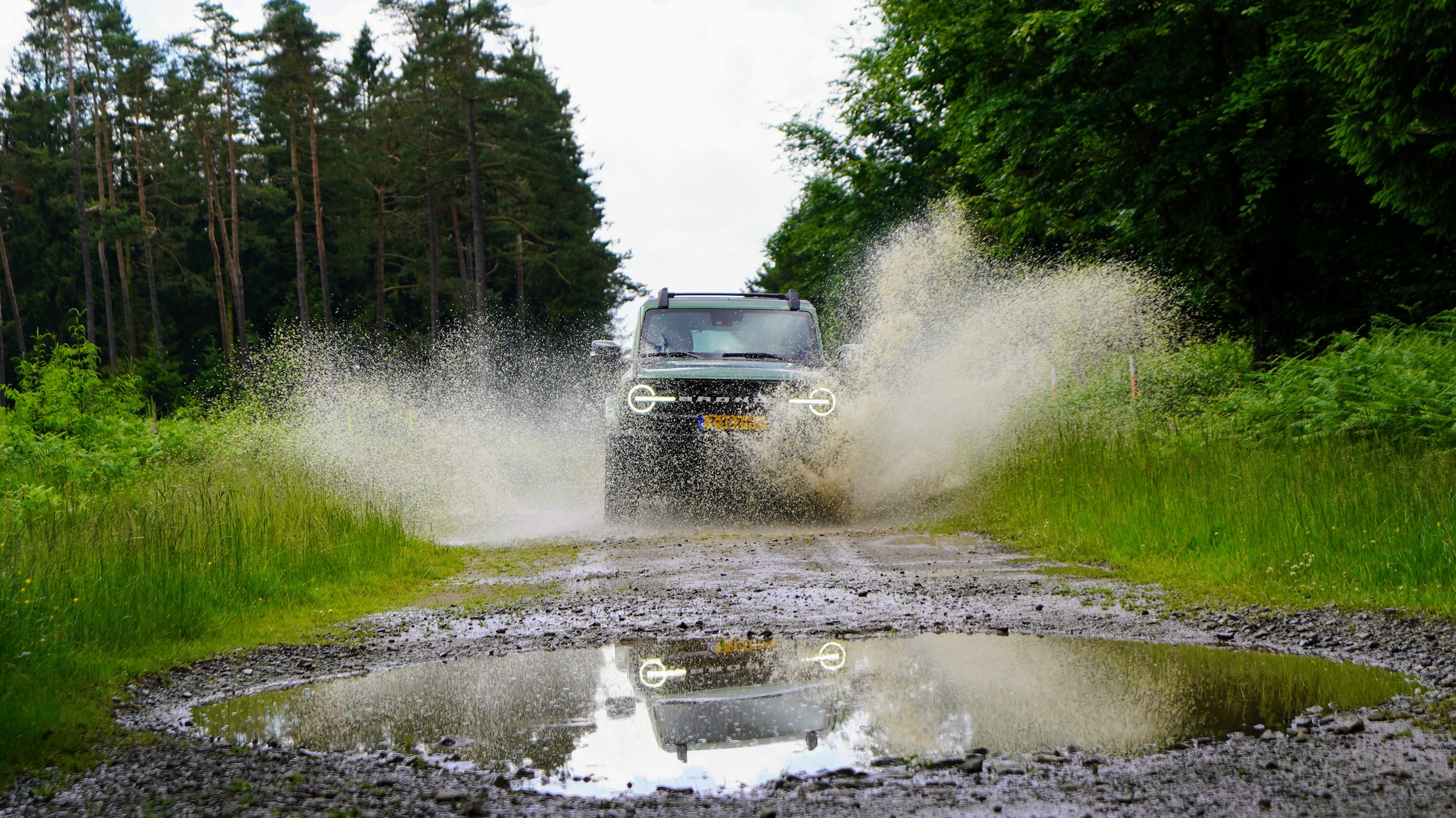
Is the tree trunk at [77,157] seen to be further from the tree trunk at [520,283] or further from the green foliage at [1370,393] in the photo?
the green foliage at [1370,393]

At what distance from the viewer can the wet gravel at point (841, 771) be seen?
3689mm

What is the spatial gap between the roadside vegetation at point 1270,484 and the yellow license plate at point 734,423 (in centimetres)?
225

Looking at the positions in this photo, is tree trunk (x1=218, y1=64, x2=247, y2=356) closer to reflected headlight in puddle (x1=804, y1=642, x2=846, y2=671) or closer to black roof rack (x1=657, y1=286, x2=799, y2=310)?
black roof rack (x1=657, y1=286, x2=799, y2=310)

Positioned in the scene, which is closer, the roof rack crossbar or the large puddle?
the large puddle

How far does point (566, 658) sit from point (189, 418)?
23.6m

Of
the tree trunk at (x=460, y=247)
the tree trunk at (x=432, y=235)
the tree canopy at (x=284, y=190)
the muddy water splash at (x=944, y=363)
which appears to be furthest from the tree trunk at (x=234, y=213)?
the muddy water splash at (x=944, y=363)

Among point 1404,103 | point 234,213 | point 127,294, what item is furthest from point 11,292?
point 1404,103

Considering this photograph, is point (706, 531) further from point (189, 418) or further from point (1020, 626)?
point (189, 418)

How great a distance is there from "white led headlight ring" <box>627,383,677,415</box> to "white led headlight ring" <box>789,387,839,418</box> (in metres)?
1.26

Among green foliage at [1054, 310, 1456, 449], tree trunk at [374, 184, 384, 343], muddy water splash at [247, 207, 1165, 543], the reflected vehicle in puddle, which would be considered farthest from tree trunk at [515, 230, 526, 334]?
the reflected vehicle in puddle

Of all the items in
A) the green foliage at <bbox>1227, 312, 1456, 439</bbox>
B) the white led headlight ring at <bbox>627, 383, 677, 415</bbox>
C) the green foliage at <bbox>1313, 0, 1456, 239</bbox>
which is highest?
the green foliage at <bbox>1313, 0, 1456, 239</bbox>

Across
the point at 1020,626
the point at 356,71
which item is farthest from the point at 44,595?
the point at 356,71

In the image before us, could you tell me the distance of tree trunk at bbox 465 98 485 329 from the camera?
4416 centimetres

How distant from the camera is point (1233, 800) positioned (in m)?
3.58
